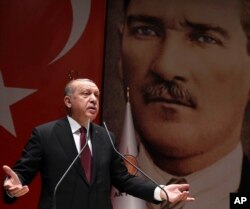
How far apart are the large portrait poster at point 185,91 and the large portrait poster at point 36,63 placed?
300mm

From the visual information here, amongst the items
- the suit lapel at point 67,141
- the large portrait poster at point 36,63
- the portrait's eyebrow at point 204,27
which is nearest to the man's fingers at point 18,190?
the suit lapel at point 67,141

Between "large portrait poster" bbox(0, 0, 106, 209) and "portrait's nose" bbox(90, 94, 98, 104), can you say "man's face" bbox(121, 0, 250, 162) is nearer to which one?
"large portrait poster" bbox(0, 0, 106, 209)

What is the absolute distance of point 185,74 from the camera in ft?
14.3

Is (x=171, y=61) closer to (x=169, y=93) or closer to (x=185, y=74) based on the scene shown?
(x=185, y=74)

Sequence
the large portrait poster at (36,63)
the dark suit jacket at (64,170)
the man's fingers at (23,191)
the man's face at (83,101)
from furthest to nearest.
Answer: the large portrait poster at (36,63), the man's face at (83,101), the dark suit jacket at (64,170), the man's fingers at (23,191)

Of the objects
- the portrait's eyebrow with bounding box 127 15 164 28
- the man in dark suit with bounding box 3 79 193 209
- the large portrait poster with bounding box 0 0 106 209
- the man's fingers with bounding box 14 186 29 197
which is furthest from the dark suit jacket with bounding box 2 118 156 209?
the portrait's eyebrow with bounding box 127 15 164 28

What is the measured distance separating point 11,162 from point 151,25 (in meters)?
1.84

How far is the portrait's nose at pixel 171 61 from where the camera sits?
172 inches

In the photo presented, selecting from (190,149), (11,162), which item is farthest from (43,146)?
(190,149)

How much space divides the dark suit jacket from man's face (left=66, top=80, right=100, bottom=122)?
0.08 meters

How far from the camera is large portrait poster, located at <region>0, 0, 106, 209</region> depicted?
165 inches

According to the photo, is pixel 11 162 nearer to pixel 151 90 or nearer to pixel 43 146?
pixel 151 90

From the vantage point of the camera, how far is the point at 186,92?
436cm

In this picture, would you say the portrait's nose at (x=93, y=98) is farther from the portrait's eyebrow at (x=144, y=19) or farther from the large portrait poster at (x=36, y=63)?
the portrait's eyebrow at (x=144, y=19)
